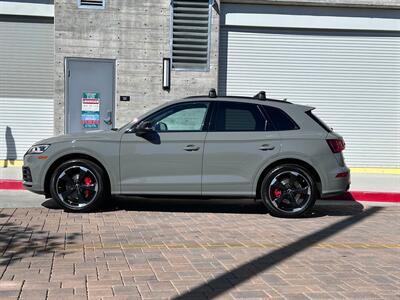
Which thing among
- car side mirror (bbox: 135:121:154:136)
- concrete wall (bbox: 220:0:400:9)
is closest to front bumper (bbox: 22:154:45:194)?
car side mirror (bbox: 135:121:154:136)

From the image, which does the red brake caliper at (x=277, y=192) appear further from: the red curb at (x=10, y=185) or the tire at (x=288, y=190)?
the red curb at (x=10, y=185)

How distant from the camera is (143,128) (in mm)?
7871

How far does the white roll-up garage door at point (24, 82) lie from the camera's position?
13.3 meters

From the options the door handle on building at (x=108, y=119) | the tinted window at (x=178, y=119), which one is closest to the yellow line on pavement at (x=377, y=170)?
the door handle on building at (x=108, y=119)

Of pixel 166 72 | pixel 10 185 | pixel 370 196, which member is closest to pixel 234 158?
pixel 370 196

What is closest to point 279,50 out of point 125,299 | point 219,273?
point 219,273

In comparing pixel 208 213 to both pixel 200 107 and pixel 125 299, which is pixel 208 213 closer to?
pixel 200 107

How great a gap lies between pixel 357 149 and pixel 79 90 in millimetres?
7523

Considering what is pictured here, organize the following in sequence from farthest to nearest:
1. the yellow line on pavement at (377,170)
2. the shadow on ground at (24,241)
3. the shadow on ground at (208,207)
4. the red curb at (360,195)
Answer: the yellow line on pavement at (377,170)
the red curb at (360,195)
the shadow on ground at (208,207)
the shadow on ground at (24,241)

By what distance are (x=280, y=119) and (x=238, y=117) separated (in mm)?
651

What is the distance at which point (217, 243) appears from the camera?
6.38 metres

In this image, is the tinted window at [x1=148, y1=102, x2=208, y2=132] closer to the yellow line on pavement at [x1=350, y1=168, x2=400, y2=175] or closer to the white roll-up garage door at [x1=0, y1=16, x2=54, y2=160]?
the white roll-up garage door at [x1=0, y1=16, x2=54, y2=160]

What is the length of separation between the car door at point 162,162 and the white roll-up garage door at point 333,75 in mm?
6345

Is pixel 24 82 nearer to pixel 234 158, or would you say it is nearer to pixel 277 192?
pixel 234 158
